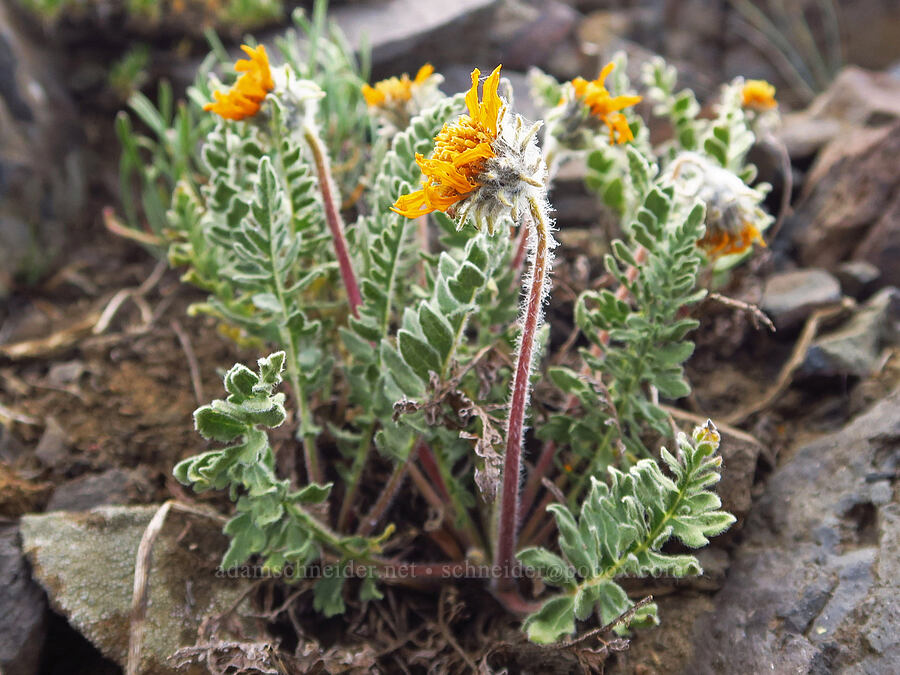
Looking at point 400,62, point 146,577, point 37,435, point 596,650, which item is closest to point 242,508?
point 146,577

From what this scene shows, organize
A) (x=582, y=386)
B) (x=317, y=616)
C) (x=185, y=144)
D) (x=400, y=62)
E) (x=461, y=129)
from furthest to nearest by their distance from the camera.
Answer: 1. (x=400, y=62)
2. (x=185, y=144)
3. (x=317, y=616)
4. (x=582, y=386)
5. (x=461, y=129)

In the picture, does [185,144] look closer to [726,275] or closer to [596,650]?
[726,275]

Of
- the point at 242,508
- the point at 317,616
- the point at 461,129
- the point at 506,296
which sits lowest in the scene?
the point at 317,616

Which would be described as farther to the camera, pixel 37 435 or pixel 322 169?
pixel 37 435

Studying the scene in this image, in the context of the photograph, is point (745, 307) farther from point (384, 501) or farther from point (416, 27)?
point (416, 27)

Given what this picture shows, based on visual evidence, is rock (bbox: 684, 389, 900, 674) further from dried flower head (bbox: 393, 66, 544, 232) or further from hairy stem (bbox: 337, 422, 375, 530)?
dried flower head (bbox: 393, 66, 544, 232)

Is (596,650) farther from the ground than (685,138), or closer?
closer

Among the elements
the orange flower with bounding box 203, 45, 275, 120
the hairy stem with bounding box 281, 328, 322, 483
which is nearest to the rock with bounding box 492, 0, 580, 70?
the orange flower with bounding box 203, 45, 275, 120
